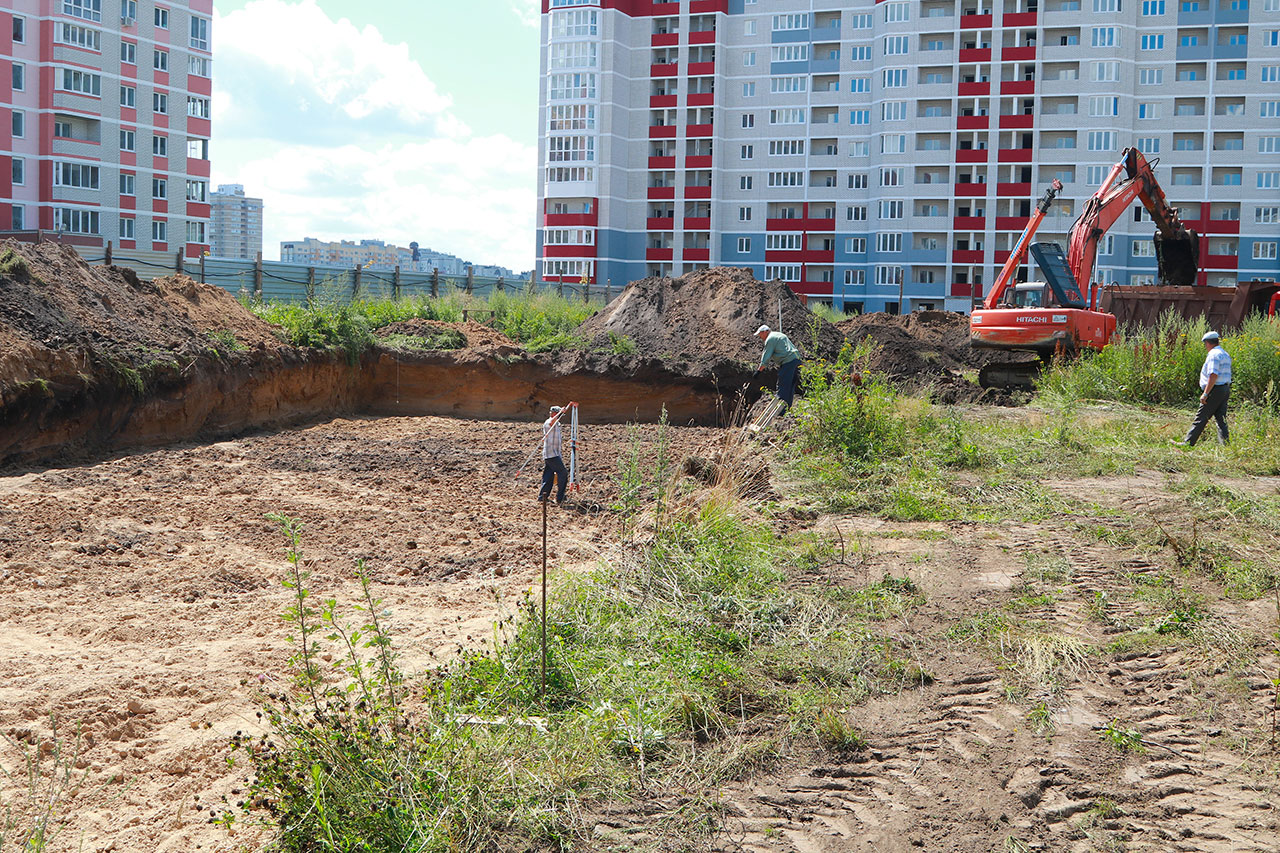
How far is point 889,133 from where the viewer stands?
67875mm

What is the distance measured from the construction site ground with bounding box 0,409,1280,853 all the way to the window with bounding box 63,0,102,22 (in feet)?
172

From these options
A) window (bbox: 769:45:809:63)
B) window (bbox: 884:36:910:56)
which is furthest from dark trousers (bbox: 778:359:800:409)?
window (bbox: 769:45:809:63)

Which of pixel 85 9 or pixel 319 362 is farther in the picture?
pixel 85 9

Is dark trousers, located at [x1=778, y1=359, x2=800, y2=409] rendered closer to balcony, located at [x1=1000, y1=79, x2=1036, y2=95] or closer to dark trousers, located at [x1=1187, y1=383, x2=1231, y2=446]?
dark trousers, located at [x1=1187, y1=383, x2=1231, y2=446]

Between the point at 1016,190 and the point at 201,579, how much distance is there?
2561 inches

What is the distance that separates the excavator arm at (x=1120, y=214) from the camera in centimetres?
2269

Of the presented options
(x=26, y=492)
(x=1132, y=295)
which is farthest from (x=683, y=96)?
(x=26, y=492)

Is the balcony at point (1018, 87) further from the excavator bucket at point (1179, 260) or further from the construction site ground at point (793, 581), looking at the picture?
the construction site ground at point (793, 581)

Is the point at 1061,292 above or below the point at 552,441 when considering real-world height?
above

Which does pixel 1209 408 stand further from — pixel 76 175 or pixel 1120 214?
pixel 76 175

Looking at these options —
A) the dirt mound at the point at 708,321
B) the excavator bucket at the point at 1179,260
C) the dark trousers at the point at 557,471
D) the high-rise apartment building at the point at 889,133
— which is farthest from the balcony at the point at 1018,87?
the dark trousers at the point at 557,471

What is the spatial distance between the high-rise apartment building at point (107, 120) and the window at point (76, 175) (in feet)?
0.17

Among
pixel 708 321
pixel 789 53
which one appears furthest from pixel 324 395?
pixel 789 53

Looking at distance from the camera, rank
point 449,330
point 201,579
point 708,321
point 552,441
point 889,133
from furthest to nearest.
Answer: point 889,133
point 708,321
point 449,330
point 552,441
point 201,579
